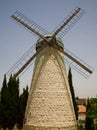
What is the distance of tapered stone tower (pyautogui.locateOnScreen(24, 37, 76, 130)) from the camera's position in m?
15.1

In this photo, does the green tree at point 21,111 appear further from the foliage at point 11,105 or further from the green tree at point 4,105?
the green tree at point 4,105

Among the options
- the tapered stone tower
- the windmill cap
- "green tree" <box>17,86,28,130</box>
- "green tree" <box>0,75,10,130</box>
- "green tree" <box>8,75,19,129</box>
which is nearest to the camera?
the tapered stone tower

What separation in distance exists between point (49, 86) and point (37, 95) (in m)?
1.17

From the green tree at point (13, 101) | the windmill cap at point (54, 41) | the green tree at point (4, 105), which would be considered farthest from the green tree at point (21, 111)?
the windmill cap at point (54, 41)

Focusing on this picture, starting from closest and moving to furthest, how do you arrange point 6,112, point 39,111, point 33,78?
1. point 39,111
2. point 33,78
3. point 6,112

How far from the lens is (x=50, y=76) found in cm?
1568

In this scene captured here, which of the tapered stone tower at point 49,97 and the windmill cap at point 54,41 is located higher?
the windmill cap at point 54,41

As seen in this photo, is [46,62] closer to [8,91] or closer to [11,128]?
[8,91]

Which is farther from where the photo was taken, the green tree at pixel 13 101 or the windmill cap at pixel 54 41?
the green tree at pixel 13 101

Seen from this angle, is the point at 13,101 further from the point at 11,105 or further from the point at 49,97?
the point at 49,97

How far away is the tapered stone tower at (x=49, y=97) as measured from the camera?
15.1 m

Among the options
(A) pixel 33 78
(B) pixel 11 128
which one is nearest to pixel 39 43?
(A) pixel 33 78

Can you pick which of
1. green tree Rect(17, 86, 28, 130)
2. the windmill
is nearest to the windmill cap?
the windmill

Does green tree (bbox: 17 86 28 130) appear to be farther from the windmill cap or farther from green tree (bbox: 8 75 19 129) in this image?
the windmill cap
